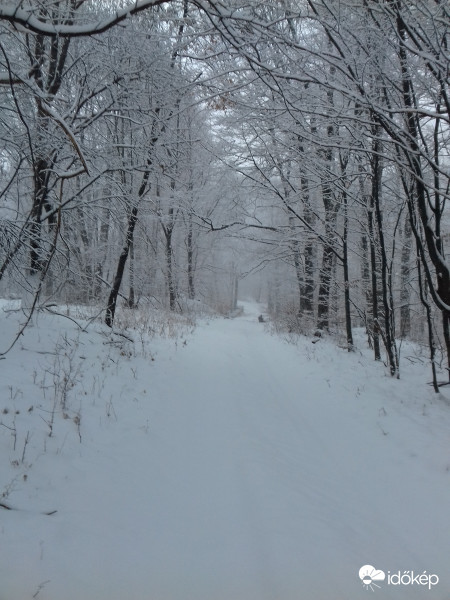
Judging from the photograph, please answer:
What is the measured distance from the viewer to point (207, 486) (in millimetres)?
2812

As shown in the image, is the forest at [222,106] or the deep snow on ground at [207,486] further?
the forest at [222,106]

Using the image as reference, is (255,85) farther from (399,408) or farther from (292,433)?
(399,408)

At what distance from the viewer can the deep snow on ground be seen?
196 cm

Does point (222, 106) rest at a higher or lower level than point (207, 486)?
higher

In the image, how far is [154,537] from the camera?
222 centimetres

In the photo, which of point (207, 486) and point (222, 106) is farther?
point (222, 106)

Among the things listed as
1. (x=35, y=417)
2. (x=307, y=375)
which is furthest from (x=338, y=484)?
(x=307, y=375)

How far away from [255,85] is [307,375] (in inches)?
208

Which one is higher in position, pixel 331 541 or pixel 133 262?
pixel 133 262

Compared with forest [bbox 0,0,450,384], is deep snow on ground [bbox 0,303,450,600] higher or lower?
lower

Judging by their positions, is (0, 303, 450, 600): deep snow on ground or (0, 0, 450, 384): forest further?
(0, 0, 450, 384): forest

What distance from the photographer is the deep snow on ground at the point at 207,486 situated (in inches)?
77.2

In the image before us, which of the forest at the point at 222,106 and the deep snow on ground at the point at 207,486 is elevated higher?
the forest at the point at 222,106

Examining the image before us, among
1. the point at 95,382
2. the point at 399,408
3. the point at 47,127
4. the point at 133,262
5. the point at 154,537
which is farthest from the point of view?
the point at 133,262
